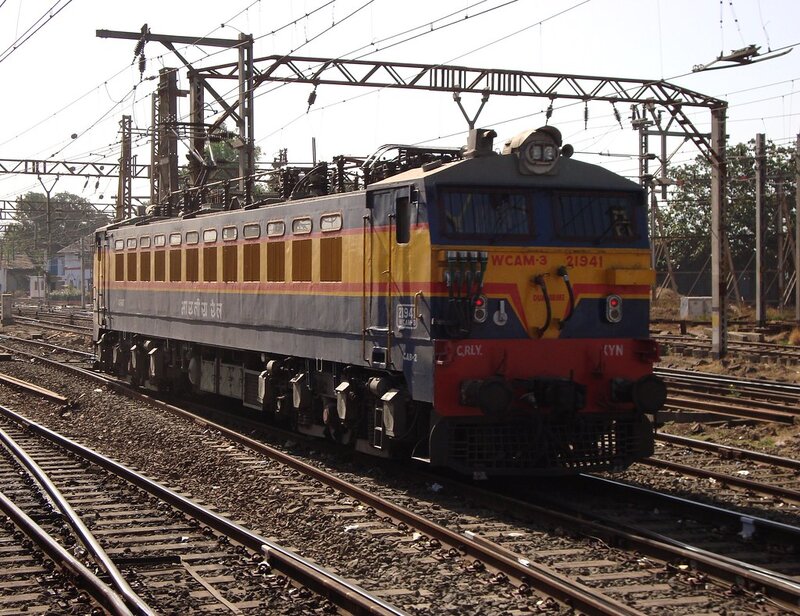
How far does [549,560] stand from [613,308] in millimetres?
3772

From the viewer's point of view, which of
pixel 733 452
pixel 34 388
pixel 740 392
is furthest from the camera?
pixel 34 388

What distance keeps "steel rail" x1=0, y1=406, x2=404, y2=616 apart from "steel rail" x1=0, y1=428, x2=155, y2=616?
2.93 ft

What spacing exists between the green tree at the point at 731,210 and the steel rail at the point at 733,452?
44.1 metres

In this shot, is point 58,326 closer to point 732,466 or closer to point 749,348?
point 749,348

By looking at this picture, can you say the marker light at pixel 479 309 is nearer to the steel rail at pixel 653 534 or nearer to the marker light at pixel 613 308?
the marker light at pixel 613 308

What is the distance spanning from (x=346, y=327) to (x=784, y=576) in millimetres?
6461

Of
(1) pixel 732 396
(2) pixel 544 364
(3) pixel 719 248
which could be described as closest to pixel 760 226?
(3) pixel 719 248

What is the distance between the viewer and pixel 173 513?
1088 cm

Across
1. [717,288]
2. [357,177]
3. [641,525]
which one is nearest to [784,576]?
[641,525]

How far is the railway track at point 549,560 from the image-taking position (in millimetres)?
7840

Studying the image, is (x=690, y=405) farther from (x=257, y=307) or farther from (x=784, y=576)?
(x=784, y=576)

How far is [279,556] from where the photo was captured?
8.66 meters

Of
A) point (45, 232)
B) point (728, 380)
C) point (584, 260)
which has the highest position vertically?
point (45, 232)

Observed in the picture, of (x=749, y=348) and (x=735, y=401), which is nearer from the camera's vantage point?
(x=735, y=401)
